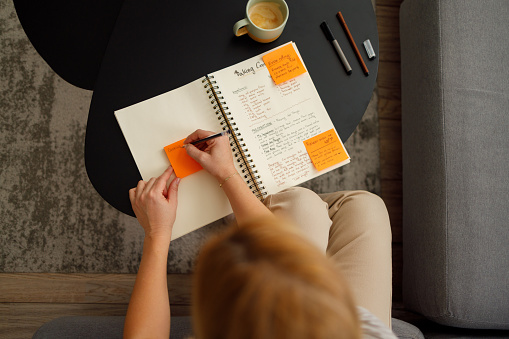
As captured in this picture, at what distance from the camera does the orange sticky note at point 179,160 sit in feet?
2.80

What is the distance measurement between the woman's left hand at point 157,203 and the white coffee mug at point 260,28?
1.28 feet

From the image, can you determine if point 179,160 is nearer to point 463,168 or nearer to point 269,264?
point 269,264

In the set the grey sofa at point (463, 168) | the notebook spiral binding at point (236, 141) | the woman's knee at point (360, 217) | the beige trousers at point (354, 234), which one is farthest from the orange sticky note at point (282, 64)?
the grey sofa at point (463, 168)

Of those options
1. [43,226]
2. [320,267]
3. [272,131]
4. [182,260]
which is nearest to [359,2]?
[272,131]

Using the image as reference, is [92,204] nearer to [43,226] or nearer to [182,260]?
[43,226]

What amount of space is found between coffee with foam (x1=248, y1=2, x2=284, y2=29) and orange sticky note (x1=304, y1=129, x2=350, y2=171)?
303 mm

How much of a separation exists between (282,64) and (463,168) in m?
0.67

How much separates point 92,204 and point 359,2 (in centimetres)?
121

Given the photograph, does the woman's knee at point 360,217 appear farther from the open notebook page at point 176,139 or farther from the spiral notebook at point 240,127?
the open notebook page at point 176,139

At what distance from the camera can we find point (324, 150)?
871 millimetres

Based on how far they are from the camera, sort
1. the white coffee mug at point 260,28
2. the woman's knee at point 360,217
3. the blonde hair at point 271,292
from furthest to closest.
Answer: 1. the woman's knee at point 360,217
2. the white coffee mug at point 260,28
3. the blonde hair at point 271,292

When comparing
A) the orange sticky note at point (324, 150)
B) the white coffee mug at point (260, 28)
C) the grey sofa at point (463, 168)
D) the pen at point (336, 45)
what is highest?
the white coffee mug at point (260, 28)

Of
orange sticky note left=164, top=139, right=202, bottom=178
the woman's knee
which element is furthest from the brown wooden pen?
orange sticky note left=164, top=139, right=202, bottom=178

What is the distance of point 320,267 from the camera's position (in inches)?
18.7
